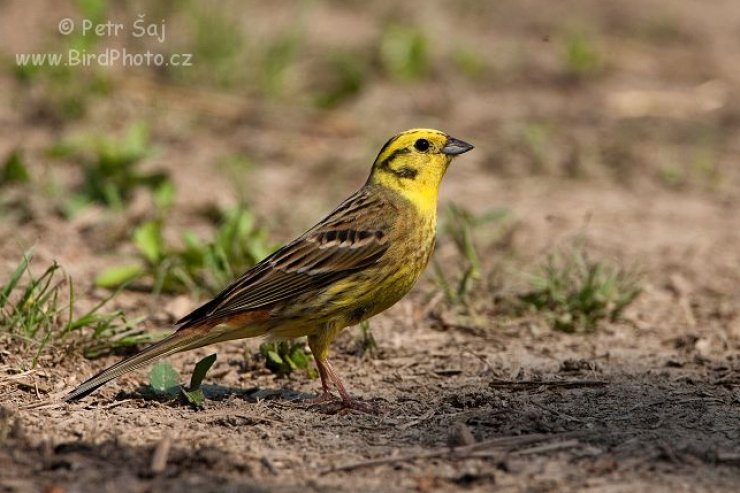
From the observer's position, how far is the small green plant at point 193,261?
6227mm

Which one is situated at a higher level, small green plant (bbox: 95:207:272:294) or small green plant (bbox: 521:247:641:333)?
small green plant (bbox: 95:207:272:294)

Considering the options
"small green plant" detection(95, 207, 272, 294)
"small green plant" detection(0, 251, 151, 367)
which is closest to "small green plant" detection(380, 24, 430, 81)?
"small green plant" detection(95, 207, 272, 294)

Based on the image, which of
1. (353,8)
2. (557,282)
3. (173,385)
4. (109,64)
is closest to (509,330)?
(557,282)

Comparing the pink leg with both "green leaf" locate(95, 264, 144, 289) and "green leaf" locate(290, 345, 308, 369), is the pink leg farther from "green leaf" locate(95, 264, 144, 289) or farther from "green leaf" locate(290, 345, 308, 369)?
"green leaf" locate(95, 264, 144, 289)

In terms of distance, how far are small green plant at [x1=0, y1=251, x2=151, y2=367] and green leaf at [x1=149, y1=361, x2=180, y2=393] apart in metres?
0.50

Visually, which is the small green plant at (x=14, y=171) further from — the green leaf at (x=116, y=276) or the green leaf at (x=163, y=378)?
the green leaf at (x=163, y=378)

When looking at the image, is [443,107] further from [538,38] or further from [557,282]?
[557,282]

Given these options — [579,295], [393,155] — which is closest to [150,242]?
[393,155]

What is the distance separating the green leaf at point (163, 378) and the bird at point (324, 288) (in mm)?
154

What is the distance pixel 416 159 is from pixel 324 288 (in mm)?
907

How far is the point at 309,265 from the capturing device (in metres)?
5.07

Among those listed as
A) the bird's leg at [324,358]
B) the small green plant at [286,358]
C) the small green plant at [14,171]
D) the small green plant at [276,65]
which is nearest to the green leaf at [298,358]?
the small green plant at [286,358]

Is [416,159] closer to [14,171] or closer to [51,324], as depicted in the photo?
[51,324]

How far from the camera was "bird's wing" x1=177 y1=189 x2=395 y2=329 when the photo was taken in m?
4.86
